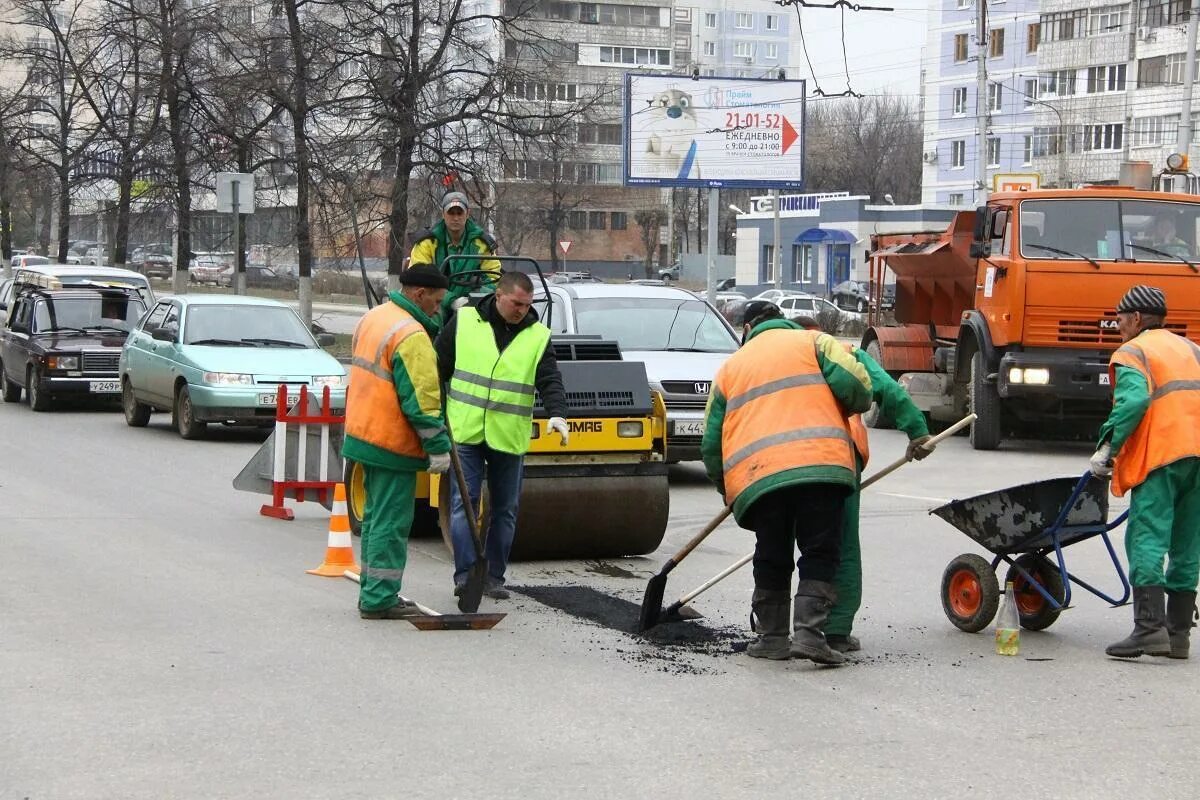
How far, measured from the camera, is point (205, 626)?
8312 mm

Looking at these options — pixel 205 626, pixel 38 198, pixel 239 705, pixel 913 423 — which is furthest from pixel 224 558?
pixel 38 198

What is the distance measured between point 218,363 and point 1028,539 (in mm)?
11877

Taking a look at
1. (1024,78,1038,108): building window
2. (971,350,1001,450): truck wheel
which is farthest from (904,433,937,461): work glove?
(1024,78,1038,108): building window

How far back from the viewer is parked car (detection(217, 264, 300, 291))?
7519 centimetres

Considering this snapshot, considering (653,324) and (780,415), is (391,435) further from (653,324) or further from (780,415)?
(653,324)

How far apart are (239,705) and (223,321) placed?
Result: 44.0 ft

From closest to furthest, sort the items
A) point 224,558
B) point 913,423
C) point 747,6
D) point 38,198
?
point 913,423, point 224,558, point 38,198, point 747,6

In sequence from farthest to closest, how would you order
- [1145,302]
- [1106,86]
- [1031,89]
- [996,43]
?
[996,43]
[1031,89]
[1106,86]
[1145,302]

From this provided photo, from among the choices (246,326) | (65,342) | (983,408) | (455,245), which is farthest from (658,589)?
(65,342)

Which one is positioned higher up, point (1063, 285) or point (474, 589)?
point (1063, 285)

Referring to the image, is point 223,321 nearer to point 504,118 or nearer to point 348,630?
point 348,630

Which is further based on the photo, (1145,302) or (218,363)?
(218,363)

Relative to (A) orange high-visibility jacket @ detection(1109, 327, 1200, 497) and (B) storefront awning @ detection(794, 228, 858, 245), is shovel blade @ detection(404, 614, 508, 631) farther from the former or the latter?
(B) storefront awning @ detection(794, 228, 858, 245)

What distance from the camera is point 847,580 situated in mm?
7883
